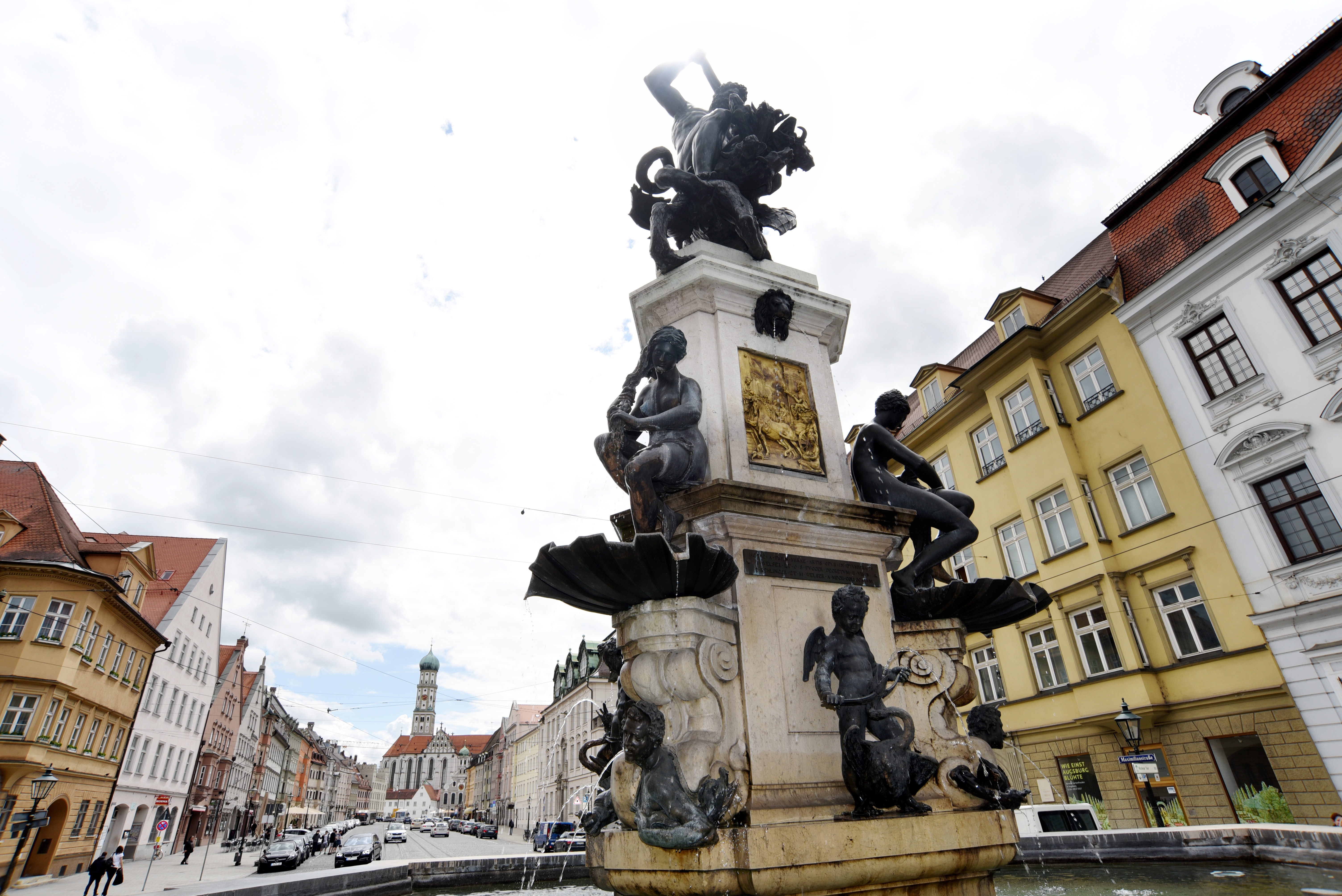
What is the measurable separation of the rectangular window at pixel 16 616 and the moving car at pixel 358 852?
13.2 metres

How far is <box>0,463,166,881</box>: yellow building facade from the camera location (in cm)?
2136

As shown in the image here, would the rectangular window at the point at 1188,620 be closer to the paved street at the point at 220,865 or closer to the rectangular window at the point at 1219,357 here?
the rectangular window at the point at 1219,357

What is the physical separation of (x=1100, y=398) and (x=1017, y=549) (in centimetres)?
504

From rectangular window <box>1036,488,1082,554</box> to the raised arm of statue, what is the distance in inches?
644

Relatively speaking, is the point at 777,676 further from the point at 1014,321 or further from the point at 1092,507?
the point at 1014,321

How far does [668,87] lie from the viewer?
25.4 feet

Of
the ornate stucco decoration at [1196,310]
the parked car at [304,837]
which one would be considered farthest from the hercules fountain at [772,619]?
the parked car at [304,837]

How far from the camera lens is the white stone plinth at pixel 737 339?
4957mm

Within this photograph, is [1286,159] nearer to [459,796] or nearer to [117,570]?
[117,570]

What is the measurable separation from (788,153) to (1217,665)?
1565cm

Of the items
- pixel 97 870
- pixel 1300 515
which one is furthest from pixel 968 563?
pixel 97 870

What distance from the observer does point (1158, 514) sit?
17047mm

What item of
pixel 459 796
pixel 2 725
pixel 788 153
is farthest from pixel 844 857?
pixel 459 796

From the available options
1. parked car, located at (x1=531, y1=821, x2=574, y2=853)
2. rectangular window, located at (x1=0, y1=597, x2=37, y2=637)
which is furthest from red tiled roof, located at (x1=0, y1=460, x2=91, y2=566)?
parked car, located at (x1=531, y1=821, x2=574, y2=853)
